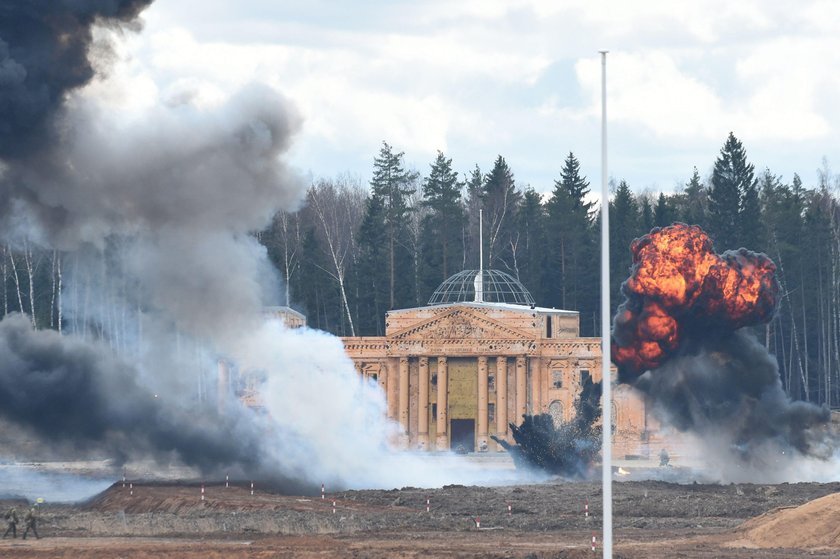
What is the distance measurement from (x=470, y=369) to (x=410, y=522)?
53445 mm

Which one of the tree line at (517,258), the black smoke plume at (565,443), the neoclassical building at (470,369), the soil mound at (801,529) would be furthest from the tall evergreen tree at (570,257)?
the soil mound at (801,529)

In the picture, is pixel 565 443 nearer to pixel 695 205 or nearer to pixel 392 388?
pixel 392 388

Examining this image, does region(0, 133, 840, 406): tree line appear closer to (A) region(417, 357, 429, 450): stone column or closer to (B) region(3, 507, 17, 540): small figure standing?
(A) region(417, 357, 429, 450): stone column

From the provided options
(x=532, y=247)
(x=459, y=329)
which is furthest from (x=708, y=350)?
(x=532, y=247)

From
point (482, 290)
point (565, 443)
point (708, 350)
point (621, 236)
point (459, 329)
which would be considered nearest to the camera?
point (708, 350)

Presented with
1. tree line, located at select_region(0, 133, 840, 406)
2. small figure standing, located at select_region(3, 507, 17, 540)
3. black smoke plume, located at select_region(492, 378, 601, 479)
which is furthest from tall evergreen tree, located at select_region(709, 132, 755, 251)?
small figure standing, located at select_region(3, 507, 17, 540)

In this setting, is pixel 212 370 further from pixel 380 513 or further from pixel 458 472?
pixel 380 513

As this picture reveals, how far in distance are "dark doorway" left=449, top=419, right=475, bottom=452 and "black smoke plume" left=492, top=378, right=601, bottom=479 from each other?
2287 centimetres

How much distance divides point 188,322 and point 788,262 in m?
76.7

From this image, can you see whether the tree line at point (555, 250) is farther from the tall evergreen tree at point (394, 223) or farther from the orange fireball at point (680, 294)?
the orange fireball at point (680, 294)

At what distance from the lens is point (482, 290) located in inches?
5335

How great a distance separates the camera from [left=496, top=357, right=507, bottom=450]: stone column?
12288 cm

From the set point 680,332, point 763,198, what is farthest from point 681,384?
point 763,198

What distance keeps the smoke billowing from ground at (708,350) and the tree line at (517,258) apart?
136 feet
